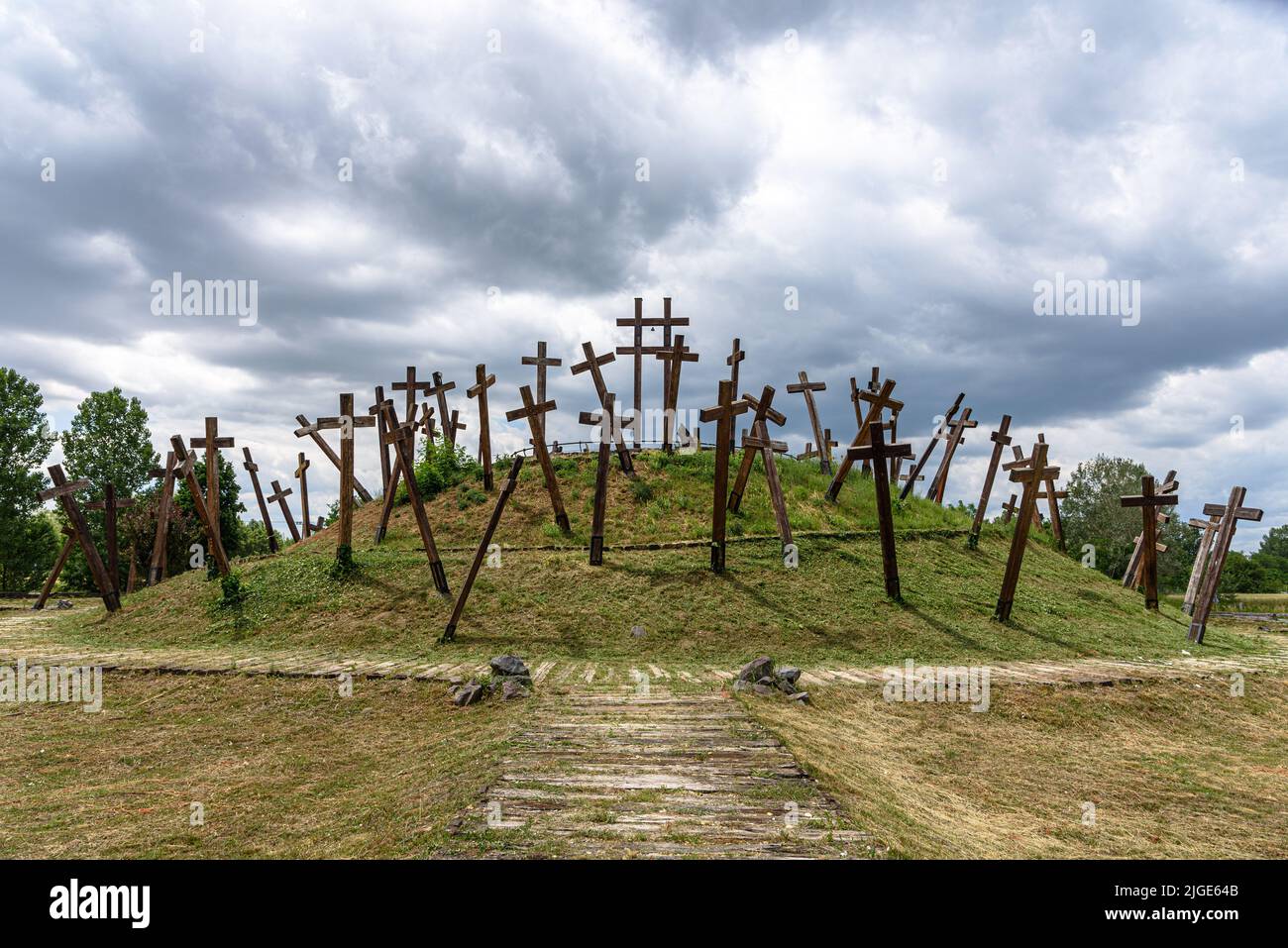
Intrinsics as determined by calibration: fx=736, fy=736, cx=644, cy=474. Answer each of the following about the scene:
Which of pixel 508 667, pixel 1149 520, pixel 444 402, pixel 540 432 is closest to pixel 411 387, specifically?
pixel 444 402

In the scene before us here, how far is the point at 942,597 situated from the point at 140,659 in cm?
1666

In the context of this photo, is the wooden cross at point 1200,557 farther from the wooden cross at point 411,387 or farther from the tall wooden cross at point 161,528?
the tall wooden cross at point 161,528

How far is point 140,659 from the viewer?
541 inches

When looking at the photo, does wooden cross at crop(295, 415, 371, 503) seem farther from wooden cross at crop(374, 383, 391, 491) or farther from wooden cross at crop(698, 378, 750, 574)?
wooden cross at crop(698, 378, 750, 574)

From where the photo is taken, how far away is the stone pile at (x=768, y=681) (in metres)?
10.0

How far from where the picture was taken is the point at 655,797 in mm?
5684

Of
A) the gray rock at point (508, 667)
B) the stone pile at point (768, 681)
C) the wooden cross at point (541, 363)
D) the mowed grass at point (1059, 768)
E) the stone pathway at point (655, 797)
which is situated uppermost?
the wooden cross at point (541, 363)

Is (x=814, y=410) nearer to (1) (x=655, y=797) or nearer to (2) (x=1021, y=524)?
(2) (x=1021, y=524)

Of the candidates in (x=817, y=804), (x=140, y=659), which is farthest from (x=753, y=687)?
(x=140, y=659)

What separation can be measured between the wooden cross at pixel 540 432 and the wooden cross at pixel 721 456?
191 inches

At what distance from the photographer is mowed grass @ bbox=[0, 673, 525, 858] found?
593 cm

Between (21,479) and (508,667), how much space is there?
131 ft

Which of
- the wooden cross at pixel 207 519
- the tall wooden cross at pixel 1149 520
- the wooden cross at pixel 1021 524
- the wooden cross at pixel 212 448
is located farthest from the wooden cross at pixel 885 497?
the wooden cross at pixel 212 448
